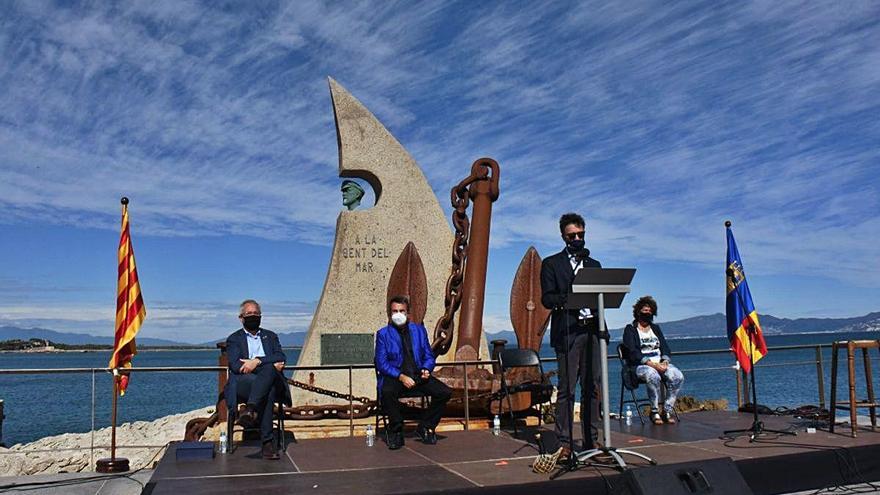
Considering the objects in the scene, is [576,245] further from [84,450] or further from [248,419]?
[84,450]

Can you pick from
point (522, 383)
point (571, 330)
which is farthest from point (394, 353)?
point (571, 330)

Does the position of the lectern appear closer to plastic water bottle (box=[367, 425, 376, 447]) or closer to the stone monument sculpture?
plastic water bottle (box=[367, 425, 376, 447])

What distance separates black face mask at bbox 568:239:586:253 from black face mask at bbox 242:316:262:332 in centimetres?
249

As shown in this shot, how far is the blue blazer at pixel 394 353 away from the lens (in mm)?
6164

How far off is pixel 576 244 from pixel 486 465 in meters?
1.59

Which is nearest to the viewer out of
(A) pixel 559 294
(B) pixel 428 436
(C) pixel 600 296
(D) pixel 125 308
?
(C) pixel 600 296

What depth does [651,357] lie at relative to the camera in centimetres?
714

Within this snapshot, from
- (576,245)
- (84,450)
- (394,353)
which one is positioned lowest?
(84,450)

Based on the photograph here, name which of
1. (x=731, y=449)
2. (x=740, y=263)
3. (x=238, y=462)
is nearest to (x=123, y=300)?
(x=238, y=462)

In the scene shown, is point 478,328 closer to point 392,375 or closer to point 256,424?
point 392,375

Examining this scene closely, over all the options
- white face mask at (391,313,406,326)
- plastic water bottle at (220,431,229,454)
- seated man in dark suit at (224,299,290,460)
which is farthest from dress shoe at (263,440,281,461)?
white face mask at (391,313,406,326)

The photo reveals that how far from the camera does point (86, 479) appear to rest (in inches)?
231

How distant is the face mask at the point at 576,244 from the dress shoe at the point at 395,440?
208cm

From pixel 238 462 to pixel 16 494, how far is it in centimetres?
155
